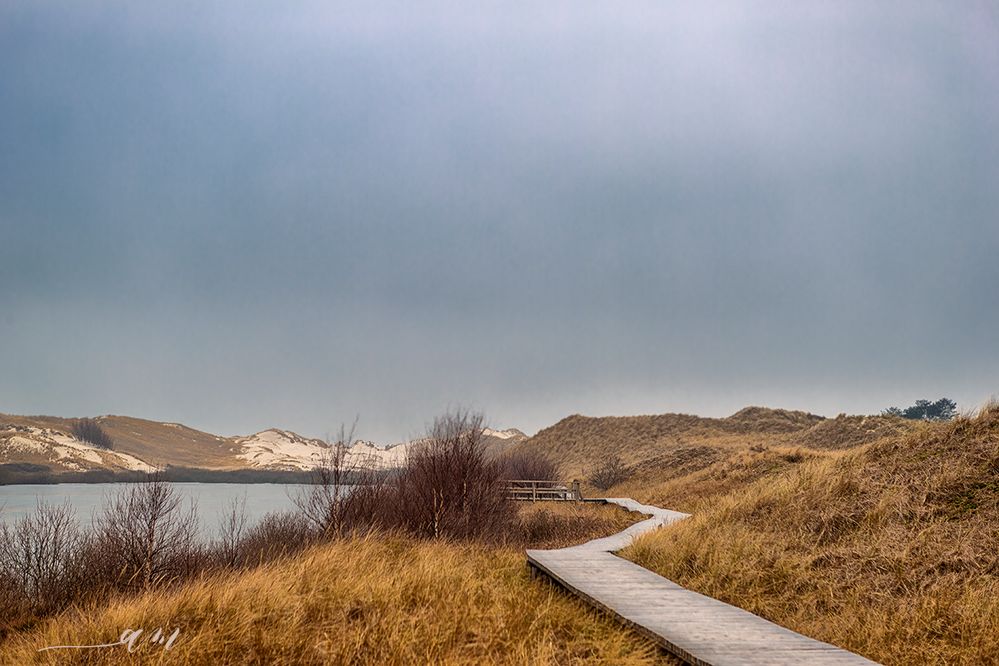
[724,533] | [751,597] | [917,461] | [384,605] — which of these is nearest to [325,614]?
[384,605]

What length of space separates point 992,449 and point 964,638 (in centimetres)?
702

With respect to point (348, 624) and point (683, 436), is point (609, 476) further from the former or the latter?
point (348, 624)

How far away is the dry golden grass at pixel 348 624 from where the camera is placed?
21.4 feet

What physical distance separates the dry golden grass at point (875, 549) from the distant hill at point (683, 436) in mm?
29536

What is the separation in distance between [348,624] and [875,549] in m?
8.18

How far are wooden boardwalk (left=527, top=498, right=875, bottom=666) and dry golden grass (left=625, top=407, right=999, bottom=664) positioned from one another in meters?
1.33

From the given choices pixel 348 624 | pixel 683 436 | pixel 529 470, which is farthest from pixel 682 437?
pixel 348 624

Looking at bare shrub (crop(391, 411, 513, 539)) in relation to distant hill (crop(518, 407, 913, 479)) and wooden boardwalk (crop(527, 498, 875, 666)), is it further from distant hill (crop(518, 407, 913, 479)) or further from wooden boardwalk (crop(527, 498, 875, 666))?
distant hill (crop(518, 407, 913, 479))

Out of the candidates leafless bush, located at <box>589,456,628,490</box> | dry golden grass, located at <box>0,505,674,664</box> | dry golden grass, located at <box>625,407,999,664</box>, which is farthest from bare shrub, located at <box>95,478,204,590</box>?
leafless bush, located at <box>589,456,628,490</box>

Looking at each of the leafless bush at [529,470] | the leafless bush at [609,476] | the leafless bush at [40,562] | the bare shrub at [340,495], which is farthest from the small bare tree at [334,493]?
the leafless bush at [609,476]

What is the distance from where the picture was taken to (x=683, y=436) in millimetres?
70438

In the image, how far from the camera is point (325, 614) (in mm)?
7523

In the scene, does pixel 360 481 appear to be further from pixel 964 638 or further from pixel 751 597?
pixel 964 638

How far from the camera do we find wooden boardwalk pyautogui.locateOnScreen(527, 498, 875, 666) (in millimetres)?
6605
